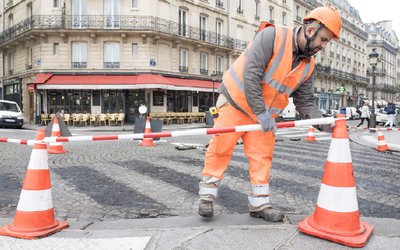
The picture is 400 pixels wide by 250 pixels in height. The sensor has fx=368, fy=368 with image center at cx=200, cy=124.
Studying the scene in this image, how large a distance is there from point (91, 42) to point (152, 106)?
20.4 feet

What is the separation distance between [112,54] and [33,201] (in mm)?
24527

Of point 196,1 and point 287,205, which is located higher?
point 196,1

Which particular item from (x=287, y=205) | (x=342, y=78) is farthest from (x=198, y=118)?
(x=342, y=78)

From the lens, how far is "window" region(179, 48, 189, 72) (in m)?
28.7

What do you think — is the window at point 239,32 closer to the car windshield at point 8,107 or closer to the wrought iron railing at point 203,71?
the wrought iron railing at point 203,71

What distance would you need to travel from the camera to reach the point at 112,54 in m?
26.4

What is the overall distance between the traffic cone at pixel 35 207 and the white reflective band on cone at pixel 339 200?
2.18 m

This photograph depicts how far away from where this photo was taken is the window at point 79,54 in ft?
86.0

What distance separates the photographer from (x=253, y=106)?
9.53 ft

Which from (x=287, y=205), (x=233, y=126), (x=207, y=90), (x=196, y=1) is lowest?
(x=287, y=205)

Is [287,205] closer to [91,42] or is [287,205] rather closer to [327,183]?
[327,183]

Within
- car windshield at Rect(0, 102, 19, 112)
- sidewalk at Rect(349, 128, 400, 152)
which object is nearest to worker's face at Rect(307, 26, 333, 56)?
sidewalk at Rect(349, 128, 400, 152)

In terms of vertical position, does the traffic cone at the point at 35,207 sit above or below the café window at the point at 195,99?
below

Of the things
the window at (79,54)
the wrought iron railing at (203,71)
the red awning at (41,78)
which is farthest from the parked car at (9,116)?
the wrought iron railing at (203,71)
